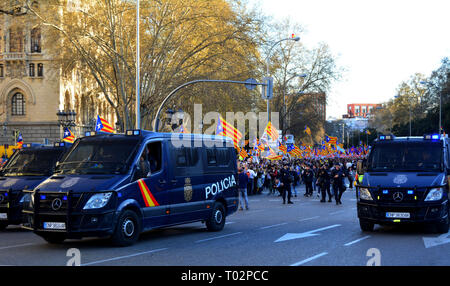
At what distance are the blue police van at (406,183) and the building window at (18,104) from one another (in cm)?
4707

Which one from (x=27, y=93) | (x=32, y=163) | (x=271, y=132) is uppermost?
(x=27, y=93)

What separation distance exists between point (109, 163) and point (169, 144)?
6.13ft

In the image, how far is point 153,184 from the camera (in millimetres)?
13008

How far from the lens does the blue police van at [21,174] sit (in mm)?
15545

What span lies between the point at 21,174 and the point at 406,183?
33.9 ft

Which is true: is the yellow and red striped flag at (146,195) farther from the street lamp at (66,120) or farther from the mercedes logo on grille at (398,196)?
the street lamp at (66,120)

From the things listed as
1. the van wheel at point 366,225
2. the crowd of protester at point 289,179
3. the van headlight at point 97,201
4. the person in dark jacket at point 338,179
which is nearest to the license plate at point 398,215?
the van wheel at point 366,225

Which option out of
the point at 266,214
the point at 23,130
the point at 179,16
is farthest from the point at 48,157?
the point at 23,130

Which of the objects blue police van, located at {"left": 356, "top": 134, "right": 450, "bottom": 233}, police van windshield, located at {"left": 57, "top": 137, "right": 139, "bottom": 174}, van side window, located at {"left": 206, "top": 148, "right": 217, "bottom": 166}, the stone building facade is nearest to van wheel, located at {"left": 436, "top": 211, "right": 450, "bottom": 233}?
blue police van, located at {"left": 356, "top": 134, "right": 450, "bottom": 233}

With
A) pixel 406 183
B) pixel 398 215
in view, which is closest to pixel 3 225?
pixel 398 215

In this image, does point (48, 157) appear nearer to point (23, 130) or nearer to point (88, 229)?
point (88, 229)

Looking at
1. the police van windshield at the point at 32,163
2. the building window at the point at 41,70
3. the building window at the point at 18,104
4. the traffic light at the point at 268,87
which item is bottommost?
the police van windshield at the point at 32,163

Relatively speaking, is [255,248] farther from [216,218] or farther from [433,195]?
[433,195]

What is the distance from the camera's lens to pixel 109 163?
12461 mm
